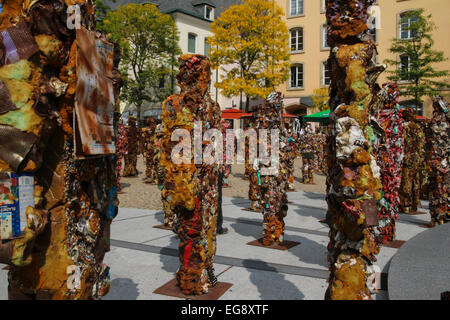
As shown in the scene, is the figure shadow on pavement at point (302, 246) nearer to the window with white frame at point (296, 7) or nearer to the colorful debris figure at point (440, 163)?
the colorful debris figure at point (440, 163)

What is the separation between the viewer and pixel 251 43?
26.0m

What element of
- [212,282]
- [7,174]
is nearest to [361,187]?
[7,174]

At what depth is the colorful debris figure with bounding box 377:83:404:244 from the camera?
615cm

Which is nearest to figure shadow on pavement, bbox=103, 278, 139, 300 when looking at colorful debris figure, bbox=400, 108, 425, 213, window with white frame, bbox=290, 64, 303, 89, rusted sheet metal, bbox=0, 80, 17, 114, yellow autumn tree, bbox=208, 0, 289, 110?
rusted sheet metal, bbox=0, 80, 17, 114

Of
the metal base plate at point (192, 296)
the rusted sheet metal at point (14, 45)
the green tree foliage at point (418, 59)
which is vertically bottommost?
the metal base plate at point (192, 296)

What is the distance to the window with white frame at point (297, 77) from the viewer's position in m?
32.4

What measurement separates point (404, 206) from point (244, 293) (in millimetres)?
6567

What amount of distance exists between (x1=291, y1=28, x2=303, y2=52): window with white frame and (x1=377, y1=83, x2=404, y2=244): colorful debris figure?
27247 mm

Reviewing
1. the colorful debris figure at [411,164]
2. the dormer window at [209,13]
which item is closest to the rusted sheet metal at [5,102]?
the colorful debris figure at [411,164]

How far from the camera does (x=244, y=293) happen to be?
13.9 ft

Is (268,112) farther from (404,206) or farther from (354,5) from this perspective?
(404,206)

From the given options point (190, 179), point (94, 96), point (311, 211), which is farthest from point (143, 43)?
point (94, 96)

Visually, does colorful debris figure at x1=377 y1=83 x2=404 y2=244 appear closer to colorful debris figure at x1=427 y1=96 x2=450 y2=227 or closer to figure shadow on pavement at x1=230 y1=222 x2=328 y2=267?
figure shadow on pavement at x1=230 y1=222 x2=328 y2=267

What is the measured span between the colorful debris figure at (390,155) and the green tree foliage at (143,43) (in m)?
25.6
